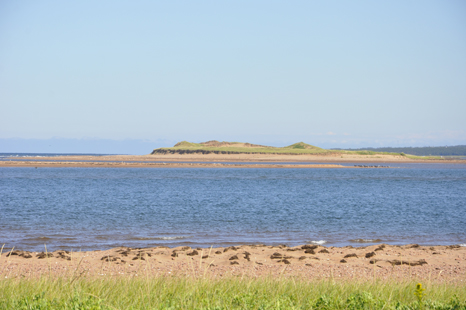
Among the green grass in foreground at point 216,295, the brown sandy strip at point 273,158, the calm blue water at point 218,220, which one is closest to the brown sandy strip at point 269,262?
the calm blue water at point 218,220

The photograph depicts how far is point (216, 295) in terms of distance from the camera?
22.3 ft

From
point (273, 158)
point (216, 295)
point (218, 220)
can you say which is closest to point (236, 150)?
point (273, 158)

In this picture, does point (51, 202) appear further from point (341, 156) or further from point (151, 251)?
point (341, 156)

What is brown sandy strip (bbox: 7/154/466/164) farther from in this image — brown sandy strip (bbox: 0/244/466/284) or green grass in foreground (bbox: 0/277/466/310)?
green grass in foreground (bbox: 0/277/466/310)

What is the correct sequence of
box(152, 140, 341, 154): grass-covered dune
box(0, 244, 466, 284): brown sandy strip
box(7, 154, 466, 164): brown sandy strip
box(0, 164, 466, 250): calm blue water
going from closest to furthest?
box(0, 244, 466, 284): brown sandy strip < box(0, 164, 466, 250): calm blue water < box(7, 154, 466, 164): brown sandy strip < box(152, 140, 341, 154): grass-covered dune

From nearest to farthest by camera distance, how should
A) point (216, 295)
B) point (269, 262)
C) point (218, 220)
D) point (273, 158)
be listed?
point (216, 295)
point (269, 262)
point (218, 220)
point (273, 158)

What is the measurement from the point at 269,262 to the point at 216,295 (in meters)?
6.09

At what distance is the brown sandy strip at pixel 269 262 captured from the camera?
11104mm

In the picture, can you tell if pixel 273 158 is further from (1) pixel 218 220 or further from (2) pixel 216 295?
(2) pixel 216 295

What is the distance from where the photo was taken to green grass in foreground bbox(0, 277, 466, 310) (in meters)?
6.19

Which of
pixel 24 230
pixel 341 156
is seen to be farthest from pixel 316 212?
pixel 341 156

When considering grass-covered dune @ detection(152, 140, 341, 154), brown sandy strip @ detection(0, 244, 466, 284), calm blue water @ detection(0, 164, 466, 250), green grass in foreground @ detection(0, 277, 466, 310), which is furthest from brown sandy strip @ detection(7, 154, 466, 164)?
green grass in foreground @ detection(0, 277, 466, 310)

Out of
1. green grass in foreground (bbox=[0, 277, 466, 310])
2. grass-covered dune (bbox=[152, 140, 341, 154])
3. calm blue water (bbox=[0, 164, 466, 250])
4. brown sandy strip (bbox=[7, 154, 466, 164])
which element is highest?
grass-covered dune (bbox=[152, 140, 341, 154])

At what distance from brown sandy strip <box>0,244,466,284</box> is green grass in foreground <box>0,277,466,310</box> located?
3.07m
